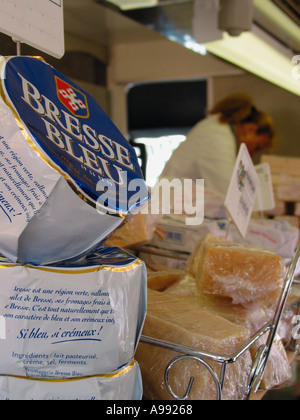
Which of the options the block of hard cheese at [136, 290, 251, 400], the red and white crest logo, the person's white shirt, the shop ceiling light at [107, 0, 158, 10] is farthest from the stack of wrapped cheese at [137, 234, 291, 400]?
the person's white shirt

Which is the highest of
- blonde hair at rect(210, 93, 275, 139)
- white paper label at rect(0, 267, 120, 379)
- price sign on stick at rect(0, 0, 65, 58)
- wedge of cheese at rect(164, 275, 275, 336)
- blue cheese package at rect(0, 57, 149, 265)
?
price sign on stick at rect(0, 0, 65, 58)

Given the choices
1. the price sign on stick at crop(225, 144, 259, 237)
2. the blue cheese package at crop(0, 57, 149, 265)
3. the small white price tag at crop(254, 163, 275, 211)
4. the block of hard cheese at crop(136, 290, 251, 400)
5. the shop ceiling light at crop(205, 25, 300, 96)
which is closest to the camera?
the blue cheese package at crop(0, 57, 149, 265)

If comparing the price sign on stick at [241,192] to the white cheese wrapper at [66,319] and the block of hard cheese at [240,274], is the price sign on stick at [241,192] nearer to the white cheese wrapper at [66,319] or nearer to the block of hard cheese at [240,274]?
the block of hard cheese at [240,274]

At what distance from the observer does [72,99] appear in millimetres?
645

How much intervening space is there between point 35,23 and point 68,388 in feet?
1.76

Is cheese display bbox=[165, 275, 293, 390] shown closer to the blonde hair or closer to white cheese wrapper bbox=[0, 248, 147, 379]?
white cheese wrapper bbox=[0, 248, 147, 379]

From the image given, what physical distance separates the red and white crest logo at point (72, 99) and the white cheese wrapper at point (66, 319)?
0.67ft

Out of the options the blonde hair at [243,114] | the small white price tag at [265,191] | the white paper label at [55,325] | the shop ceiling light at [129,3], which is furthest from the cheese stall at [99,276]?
the blonde hair at [243,114]

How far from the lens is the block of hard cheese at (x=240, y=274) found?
3.14 ft

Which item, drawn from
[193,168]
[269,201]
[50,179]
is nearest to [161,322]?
[50,179]

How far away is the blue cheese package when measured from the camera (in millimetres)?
525

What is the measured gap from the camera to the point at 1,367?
1.75 feet

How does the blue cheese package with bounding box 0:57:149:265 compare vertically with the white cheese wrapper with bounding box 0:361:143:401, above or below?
above

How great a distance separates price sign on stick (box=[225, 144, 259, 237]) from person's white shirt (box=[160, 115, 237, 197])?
1684mm
